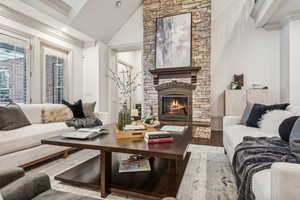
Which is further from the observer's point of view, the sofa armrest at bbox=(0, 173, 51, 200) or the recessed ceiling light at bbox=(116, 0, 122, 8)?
the recessed ceiling light at bbox=(116, 0, 122, 8)

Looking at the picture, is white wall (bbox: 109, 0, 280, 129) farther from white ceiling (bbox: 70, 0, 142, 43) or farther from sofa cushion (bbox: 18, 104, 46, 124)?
sofa cushion (bbox: 18, 104, 46, 124)

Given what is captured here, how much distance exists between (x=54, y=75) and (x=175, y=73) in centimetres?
312

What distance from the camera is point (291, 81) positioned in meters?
3.63

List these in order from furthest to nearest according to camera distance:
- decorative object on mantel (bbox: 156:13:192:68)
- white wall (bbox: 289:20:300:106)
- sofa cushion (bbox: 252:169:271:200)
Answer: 1. decorative object on mantel (bbox: 156:13:192:68)
2. white wall (bbox: 289:20:300:106)
3. sofa cushion (bbox: 252:169:271:200)

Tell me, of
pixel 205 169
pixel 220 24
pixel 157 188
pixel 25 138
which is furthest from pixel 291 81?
pixel 25 138

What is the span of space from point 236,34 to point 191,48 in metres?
1.24

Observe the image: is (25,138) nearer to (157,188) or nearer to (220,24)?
(157,188)

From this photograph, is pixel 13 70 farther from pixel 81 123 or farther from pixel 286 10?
pixel 286 10

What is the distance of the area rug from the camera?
1.52 m

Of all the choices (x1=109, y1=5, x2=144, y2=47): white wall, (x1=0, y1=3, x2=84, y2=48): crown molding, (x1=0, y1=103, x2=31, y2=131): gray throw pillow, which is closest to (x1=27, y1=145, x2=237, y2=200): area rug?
(x1=0, y1=103, x2=31, y2=131): gray throw pillow

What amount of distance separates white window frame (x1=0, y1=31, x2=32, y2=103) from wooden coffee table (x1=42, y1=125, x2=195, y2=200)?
8.74 feet

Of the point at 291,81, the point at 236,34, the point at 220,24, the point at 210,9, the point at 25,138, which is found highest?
the point at 210,9

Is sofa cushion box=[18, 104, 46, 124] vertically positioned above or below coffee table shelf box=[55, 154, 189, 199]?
above

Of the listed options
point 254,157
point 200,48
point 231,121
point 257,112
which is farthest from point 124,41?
point 254,157
